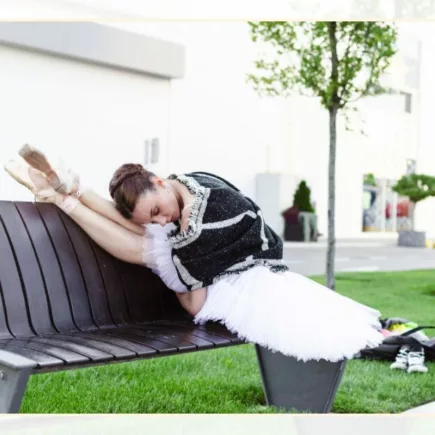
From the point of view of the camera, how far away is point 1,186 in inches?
167

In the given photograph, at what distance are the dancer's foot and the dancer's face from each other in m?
0.20

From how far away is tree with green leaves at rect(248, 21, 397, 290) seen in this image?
4293 millimetres

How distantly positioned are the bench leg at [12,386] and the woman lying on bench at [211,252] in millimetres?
697

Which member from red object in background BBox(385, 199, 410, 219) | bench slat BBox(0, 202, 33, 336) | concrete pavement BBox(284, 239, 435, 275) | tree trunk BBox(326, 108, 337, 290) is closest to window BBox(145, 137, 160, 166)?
tree trunk BBox(326, 108, 337, 290)

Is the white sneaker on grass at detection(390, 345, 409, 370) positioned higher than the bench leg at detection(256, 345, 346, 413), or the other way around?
the bench leg at detection(256, 345, 346, 413)

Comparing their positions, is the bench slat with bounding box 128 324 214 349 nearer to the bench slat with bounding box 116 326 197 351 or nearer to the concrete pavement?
the bench slat with bounding box 116 326 197 351

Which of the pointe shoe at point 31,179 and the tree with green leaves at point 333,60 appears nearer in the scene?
the pointe shoe at point 31,179

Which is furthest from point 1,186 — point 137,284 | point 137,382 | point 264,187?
point 264,187

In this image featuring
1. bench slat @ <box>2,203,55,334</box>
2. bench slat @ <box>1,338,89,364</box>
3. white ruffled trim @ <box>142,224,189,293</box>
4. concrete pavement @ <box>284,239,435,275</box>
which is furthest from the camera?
concrete pavement @ <box>284,239,435,275</box>

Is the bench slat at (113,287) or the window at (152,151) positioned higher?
the window at (152,151)

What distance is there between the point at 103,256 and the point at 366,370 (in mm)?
1295

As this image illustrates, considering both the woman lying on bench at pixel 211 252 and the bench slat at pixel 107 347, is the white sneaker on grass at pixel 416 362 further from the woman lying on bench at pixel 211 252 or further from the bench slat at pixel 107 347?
the bench slat at pixel 107 347

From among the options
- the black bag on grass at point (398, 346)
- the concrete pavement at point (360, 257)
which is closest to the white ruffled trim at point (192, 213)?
the black bag on grass at point (398, 346)

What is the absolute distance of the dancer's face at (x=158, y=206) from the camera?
2.24m
